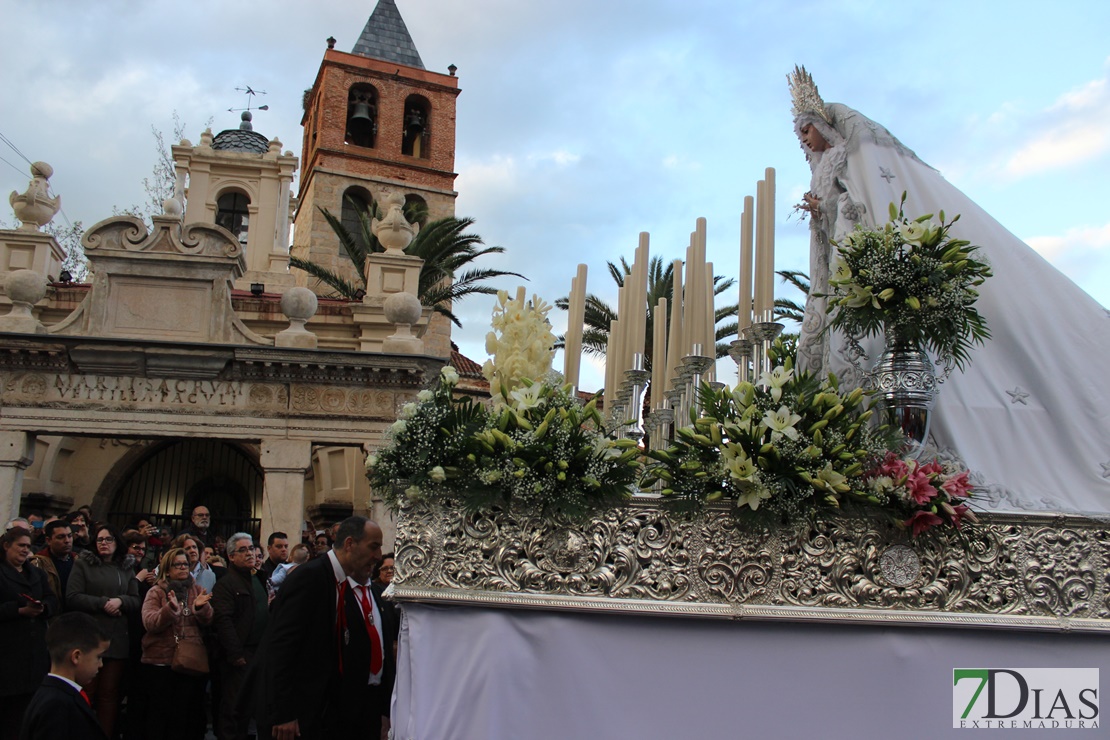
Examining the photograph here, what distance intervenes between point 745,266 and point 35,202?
1733cm

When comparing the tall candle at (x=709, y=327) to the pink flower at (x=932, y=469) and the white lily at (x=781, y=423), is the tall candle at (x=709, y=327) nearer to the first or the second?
the white lily at (x=781, y=423)

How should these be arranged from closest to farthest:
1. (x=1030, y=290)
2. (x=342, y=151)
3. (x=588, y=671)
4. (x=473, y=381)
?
(x=588, y=671)
(x=1030, y=290)
(x=473, y=381)
(x=342, y=151)

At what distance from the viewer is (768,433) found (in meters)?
3.87

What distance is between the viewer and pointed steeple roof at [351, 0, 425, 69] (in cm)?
5009

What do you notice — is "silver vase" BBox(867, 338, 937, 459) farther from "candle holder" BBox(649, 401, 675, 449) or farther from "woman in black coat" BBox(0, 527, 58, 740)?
"woman in black coat" BBox(0, 527, 58, 740)

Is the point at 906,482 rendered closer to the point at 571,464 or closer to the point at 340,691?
the point at 571,464

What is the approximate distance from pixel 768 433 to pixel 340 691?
2541mm

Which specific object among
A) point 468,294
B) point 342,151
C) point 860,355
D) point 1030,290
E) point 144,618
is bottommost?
point 144,618

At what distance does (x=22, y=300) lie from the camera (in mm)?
16391

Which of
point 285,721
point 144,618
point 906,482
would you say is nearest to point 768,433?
point 906,482

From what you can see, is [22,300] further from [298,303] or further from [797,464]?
[797,464]

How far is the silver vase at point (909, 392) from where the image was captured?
4.13m

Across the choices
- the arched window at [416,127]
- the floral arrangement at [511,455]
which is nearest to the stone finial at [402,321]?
the floral arrangement at [511,455]

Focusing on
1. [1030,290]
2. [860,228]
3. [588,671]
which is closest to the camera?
[588,671]
